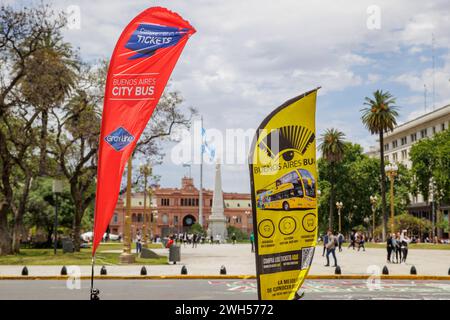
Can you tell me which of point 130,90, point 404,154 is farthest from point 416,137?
point 130,90

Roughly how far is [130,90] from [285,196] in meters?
2.99

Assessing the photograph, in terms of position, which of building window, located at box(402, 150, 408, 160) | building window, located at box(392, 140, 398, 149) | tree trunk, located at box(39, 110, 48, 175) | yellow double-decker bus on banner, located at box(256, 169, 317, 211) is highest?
building window, located at box(392, 140, 398, 149)

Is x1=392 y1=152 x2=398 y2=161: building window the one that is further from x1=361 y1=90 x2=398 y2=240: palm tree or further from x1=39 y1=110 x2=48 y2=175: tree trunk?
x1=39 y1=110 x2=48 y2=175: tree trunk

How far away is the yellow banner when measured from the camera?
22.3 ft

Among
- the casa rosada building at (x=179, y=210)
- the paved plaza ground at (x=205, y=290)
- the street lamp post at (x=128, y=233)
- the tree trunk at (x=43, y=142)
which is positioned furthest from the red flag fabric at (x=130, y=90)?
the casa rosada building at (x=179, y=210)

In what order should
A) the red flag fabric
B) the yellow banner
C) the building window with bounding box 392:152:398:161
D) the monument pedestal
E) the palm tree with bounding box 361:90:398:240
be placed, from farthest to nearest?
the building window with bounding box 392:152:398:161
the palm tree with bounding box 361:90:398:240
the monument pedestal
the red flag fabric
the yellow banner

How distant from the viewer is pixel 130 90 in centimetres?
838

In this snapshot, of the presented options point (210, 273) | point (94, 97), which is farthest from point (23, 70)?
point (210, 273)

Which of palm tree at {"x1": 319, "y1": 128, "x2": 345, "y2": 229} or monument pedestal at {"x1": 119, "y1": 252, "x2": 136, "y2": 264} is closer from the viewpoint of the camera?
monument pedestal at {"x1": 119, "y1": 252, "x2": 136, "y2": 264}

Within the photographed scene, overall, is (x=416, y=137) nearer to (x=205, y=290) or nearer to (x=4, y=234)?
(x=4, y=234)

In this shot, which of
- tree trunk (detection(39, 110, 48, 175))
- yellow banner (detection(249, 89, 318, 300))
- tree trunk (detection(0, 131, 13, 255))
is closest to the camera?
yellow banner (detection(249, 89, 318, 300))

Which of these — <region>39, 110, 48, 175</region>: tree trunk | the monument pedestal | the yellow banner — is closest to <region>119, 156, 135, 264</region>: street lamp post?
the monument pedestal

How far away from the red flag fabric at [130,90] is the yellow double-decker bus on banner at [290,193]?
2.50 m
